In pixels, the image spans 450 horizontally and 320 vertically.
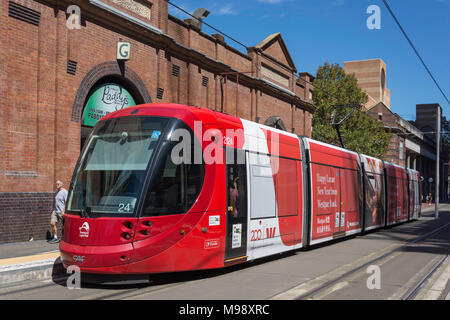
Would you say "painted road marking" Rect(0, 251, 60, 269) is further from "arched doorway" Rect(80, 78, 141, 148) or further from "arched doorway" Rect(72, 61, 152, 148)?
"arched doorway" Rect(80, 78, 141, 148)

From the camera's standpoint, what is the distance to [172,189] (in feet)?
26.4

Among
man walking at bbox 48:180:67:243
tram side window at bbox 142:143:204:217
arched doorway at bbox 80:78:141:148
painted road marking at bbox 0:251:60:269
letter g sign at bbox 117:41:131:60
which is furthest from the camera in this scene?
letter g sign at bbox 117:41:131:60

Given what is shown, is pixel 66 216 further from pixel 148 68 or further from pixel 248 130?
pixel 148 68

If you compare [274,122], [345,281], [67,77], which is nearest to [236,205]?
[345,281]

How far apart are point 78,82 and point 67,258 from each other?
27.2 ft

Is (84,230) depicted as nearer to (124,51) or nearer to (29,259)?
(29,259)

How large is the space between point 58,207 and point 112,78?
552 cm

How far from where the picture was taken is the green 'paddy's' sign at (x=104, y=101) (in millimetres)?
15828

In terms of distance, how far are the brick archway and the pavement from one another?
197 inches

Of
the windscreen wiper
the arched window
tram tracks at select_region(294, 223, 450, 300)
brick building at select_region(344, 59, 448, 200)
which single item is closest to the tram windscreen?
the windscreen wiper

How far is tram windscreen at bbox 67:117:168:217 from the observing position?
7.75 metres

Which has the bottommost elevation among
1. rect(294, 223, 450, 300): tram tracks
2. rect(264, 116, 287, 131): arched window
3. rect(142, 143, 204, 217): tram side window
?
rect(294, 223, 450, 300): tram tracks

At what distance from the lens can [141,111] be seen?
28.5ft
